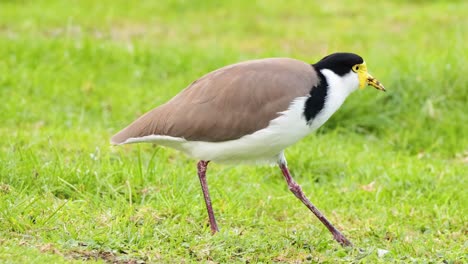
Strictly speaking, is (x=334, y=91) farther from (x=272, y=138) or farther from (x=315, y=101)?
(x=272, y=138)

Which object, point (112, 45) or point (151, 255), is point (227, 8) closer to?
point (112, 45)

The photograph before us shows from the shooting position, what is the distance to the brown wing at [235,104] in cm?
535

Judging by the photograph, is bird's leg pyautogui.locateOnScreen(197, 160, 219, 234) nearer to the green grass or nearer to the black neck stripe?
the green grass

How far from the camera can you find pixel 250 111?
538cm

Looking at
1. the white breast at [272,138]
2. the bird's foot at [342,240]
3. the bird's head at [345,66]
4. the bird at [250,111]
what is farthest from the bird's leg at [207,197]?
the bird's head at [345,66]

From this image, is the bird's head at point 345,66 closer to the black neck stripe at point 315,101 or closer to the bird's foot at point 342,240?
the black neck stripe at point 315,101

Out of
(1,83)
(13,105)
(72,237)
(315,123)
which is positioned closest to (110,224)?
(72,237)

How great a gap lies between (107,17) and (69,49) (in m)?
2.46

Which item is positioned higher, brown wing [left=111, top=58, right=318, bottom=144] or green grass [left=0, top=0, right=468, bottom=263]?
brown wing [left=111, top=58, right=318, bottom=144]

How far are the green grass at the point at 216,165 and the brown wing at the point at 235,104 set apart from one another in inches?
23.8

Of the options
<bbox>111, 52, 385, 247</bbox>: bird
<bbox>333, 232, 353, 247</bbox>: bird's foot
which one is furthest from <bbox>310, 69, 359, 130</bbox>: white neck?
<bbox>333, 232, 353, 247</bbox>: bird's foot

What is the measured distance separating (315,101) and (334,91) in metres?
0.18

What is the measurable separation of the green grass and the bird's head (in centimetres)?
106

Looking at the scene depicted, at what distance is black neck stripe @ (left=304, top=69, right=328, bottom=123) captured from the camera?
17.5 feet
